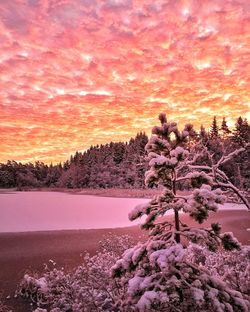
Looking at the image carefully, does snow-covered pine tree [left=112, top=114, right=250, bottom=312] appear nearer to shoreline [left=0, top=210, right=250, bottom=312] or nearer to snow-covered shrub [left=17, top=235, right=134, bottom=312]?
snow-covered shrub [left=17, top=235, right=134, bottom=312]

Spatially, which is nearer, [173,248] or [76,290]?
[173,248]

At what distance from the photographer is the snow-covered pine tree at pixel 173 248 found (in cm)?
479

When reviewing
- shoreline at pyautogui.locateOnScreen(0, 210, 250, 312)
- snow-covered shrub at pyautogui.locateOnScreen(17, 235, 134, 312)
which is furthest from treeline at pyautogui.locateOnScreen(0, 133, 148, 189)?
snow-covered shrub at pyautogui.locateOnScreen(17, 235, 134, 312)

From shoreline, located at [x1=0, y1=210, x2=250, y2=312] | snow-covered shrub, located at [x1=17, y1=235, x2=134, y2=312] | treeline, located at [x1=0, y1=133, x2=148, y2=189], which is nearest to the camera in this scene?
snow-covered shrub, located at [x1=17, y1=235, x2=134, y2=312]

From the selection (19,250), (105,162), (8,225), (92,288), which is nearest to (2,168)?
(105,162)

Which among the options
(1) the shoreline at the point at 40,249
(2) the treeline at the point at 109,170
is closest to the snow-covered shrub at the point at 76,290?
(1) the shoreline at the point at 40,249

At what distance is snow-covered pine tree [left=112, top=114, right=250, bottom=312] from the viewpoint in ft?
15.7

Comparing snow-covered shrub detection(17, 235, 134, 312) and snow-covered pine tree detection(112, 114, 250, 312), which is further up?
snow-covered pine tree detection(112, 114, 250, 312)

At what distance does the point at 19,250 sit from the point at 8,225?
1067 cm

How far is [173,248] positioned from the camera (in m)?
4.79

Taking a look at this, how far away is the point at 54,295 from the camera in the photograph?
10094mm

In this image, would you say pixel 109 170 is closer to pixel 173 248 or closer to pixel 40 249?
pixel 40 249

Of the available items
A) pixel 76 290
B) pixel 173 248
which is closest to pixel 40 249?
pixel 76 290

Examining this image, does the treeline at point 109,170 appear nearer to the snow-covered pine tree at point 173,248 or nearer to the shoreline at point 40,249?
the shoreline at point 40,249
